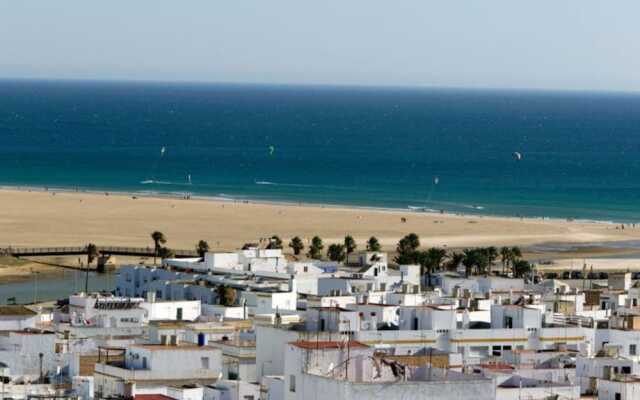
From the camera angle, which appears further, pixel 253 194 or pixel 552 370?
pixel 253 194

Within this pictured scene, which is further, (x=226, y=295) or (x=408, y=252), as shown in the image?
(x=408, y=252)

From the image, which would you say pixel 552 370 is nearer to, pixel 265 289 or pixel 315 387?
pixel 315 387

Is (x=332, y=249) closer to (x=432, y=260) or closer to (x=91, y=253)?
(x=432, y=260)

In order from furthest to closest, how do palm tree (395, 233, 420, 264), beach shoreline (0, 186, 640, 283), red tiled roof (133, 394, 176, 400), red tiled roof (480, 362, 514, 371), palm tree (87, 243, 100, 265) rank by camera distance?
beach shoreline (0, 186, 640, 283) → palm tree (87, 243, 100, 265) → palm tree (395, 233, 420, 264) → red tiled roof (480, 362, 514, 371) → red tiled roof (133, 394, 176, 400)

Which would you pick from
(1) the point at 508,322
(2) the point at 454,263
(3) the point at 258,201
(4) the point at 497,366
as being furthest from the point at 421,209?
(4) the point at 497,366

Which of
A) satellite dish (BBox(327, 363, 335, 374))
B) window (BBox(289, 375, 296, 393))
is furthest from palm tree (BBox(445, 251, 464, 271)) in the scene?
satellite dish (BBox(327, 363, 335, 374))

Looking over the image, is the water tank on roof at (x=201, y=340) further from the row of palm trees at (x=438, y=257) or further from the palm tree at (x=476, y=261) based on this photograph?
the palm tree at (x=476, y=261)

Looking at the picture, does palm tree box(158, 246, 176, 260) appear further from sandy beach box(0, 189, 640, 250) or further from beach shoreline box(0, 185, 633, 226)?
beach shoreline box(0, 185, 633, 226)

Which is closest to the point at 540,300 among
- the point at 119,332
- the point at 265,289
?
the point at 265,289
